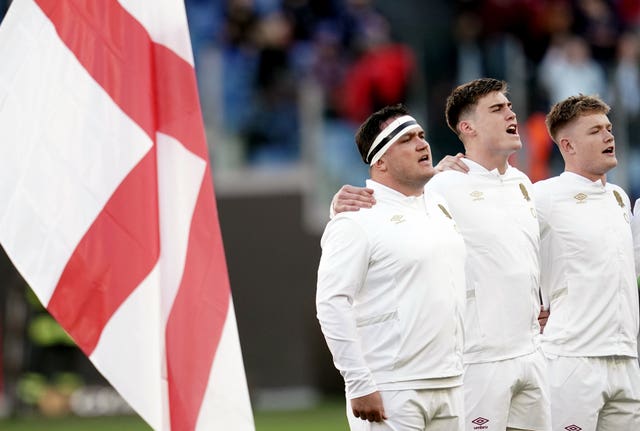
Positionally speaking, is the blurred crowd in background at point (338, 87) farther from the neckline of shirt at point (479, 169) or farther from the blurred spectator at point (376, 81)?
Result: the neckline of shirt at point (479, 169)

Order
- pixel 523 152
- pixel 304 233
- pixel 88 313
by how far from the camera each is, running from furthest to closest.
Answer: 1. pixel 304 233
2. pixel 523 152
3. pixel 88 313

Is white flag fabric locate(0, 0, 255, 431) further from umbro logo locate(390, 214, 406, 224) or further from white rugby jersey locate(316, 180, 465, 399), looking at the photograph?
umbro logo locate(390, 214, 406, 224)

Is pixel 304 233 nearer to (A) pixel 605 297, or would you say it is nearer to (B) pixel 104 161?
(A) pixel 605 297

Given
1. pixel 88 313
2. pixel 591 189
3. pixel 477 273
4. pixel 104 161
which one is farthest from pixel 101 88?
pixel 591 189

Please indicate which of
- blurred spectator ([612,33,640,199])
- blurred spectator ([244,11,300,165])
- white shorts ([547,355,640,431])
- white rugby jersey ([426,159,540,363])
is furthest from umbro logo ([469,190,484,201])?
blurred spectator ([244,11,300,165])

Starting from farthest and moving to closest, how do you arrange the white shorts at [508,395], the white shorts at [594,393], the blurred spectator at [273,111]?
the blurred spectator at [273,111] < the white shorts at [594,393] < the white shorts at [508,395]

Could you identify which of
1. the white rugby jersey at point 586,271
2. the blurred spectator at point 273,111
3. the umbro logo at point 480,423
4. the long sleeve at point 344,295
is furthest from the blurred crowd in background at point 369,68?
the long sleeve at point 344,295

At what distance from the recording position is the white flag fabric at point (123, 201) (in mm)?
5781

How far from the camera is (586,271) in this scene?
25.0 ft

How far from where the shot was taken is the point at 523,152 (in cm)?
1580

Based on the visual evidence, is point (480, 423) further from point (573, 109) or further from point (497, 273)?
point (573, 109)

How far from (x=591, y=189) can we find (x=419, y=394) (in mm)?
1781

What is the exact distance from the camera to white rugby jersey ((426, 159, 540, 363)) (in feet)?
24.0

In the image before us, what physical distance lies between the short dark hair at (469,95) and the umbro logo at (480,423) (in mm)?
1538
